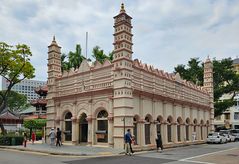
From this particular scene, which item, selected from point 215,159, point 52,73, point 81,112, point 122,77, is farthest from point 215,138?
point 52,73

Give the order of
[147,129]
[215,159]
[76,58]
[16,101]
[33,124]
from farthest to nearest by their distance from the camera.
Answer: [16,101] → [76,58] → [33,124] → [147,129] → [215,159]

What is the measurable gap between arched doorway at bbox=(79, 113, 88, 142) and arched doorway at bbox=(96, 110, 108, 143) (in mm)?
2062

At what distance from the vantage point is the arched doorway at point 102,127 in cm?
2698

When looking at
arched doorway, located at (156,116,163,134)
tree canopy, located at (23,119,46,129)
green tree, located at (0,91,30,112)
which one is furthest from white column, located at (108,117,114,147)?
green tree, located at (0,91,30,112)


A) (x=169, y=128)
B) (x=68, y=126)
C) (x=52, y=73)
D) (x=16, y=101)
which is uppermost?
(x=52, y=73)

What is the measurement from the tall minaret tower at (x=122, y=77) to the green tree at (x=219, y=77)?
29.5 m

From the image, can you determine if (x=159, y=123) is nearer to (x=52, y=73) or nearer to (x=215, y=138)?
(x=215, y=138)

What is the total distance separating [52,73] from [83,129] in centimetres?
732

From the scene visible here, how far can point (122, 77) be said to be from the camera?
82.8ft

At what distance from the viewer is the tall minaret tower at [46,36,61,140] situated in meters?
32.7

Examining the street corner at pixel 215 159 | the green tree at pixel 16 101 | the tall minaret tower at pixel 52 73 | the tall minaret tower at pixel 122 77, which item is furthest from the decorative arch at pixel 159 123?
the green tree at pixel 16 101

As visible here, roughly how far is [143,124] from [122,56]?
6.41 m

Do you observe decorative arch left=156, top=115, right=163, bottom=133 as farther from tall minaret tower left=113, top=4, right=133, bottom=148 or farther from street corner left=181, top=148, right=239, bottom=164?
street corner left=181, top=148, right=239, bottom=164

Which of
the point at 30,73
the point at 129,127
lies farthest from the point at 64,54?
the point at 129,127
